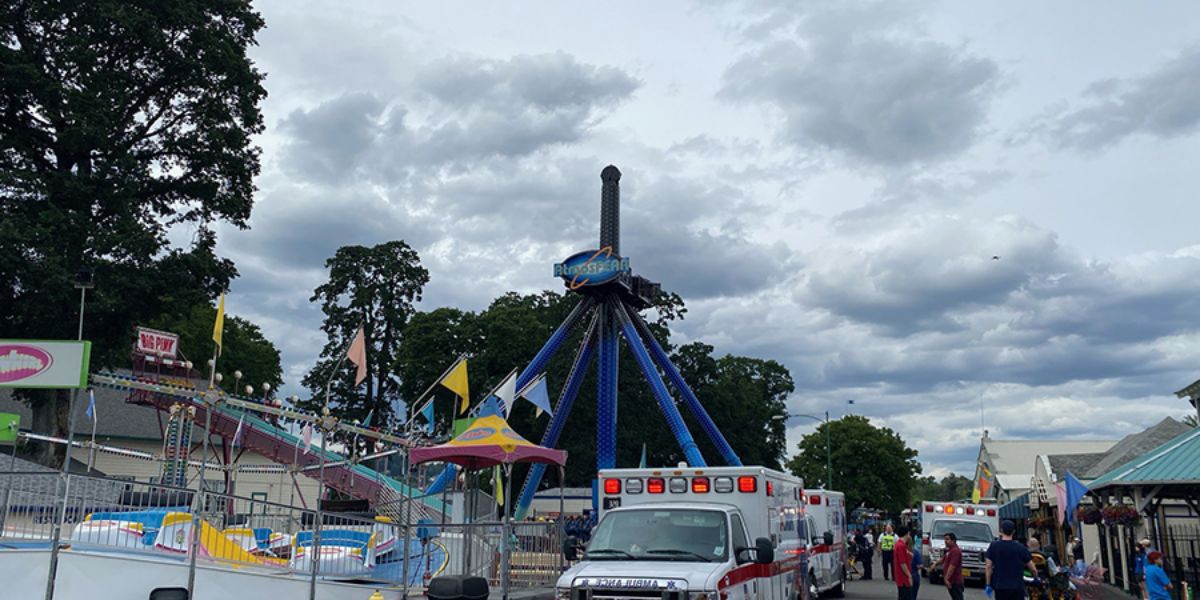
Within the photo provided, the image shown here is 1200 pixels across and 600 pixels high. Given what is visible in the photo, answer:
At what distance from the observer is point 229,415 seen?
1548 inches

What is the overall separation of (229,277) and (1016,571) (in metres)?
25.7

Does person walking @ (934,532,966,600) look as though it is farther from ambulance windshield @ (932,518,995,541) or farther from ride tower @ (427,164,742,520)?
ride tower @ (427,164,742,520)

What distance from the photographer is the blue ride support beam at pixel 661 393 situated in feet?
154

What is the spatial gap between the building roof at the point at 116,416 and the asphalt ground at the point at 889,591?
37603 millimetres

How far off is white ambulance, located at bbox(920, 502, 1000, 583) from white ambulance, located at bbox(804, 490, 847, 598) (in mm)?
3983

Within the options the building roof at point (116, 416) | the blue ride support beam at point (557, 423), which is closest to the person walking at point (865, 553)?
the blue ride support beam at point (557, 423)

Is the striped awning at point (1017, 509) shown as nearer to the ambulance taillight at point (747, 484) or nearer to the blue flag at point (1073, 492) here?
the blue flag at point (1073, 492)

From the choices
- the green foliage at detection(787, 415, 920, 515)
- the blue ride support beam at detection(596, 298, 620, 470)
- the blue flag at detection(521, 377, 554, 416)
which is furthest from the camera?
the green foliage at detection(787, 415, 920, 515)

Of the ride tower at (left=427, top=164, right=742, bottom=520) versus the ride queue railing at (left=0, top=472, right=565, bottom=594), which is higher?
the ride tower at (left=427, top=164, right=742, bottom=520)

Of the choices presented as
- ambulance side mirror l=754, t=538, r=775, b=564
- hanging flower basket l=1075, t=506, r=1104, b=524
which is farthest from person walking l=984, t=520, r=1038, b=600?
hanging flower basket l=1075, t=506, r=1104, b=524

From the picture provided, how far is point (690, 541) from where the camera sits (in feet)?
35.2

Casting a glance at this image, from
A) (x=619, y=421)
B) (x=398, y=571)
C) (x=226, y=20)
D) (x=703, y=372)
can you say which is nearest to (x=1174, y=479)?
(x=398, y=571)

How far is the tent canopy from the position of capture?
16.7 meters

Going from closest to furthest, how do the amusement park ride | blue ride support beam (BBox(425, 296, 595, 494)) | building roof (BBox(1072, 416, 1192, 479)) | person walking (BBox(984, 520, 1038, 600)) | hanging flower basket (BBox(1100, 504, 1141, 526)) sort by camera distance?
person walking (BBox(984, 520, 1038, 600))
hanging flower basket (BBox(1100, 504, 1141, 526))
building roof (BBox(1072, 416, 1192, 479))
the amusement park ride
blue ride support beam (BBox(425, 296, 595, 494))
